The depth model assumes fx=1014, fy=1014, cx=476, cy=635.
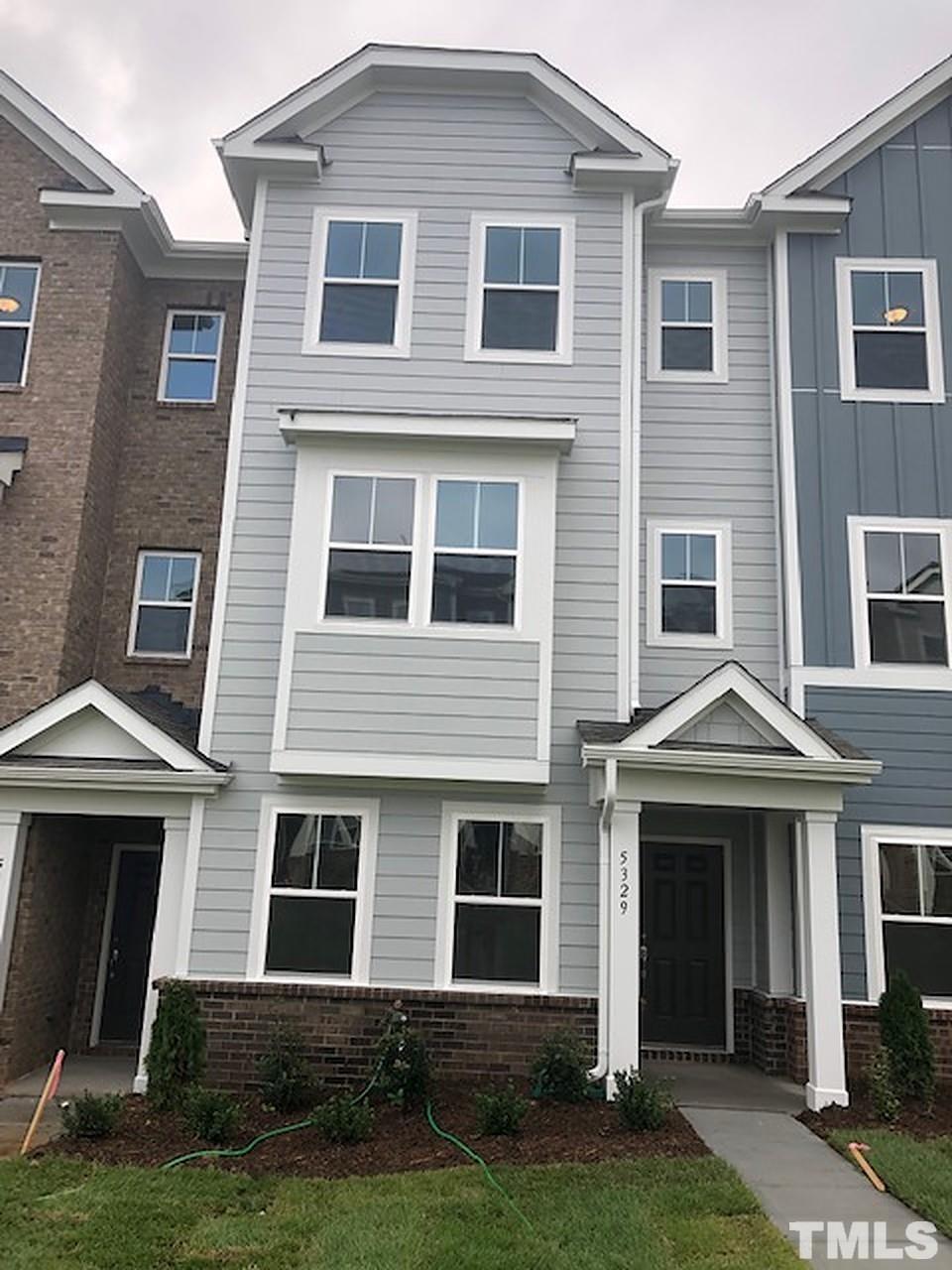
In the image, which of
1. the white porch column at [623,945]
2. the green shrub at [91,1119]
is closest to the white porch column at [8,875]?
the green shrub at [91,1119]

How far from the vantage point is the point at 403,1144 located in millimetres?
7352

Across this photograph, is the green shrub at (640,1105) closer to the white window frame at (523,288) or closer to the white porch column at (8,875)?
the white porch column at (8,875)

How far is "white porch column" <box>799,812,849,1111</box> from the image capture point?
336 inches

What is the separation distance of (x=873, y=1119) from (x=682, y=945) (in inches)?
118

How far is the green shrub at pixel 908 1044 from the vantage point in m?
8.55

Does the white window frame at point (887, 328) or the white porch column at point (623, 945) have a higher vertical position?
the white window frame at point (887, 328)

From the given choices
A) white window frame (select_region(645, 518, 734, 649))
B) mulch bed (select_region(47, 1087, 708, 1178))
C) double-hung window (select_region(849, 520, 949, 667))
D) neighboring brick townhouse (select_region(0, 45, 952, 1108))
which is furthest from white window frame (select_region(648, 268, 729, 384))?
mulch bed (select_region(47, 1087, 708, 1178))

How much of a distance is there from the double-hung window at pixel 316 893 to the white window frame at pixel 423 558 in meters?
1.88

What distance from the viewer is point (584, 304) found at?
10.9 meters

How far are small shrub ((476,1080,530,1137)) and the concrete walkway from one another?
1.43 m

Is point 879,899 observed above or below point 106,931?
above

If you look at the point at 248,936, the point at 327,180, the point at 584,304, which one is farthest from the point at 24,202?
the point at 248,936

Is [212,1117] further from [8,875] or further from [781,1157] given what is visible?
[781,1157]

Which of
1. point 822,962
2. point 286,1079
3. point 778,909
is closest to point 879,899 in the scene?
point 778,909
